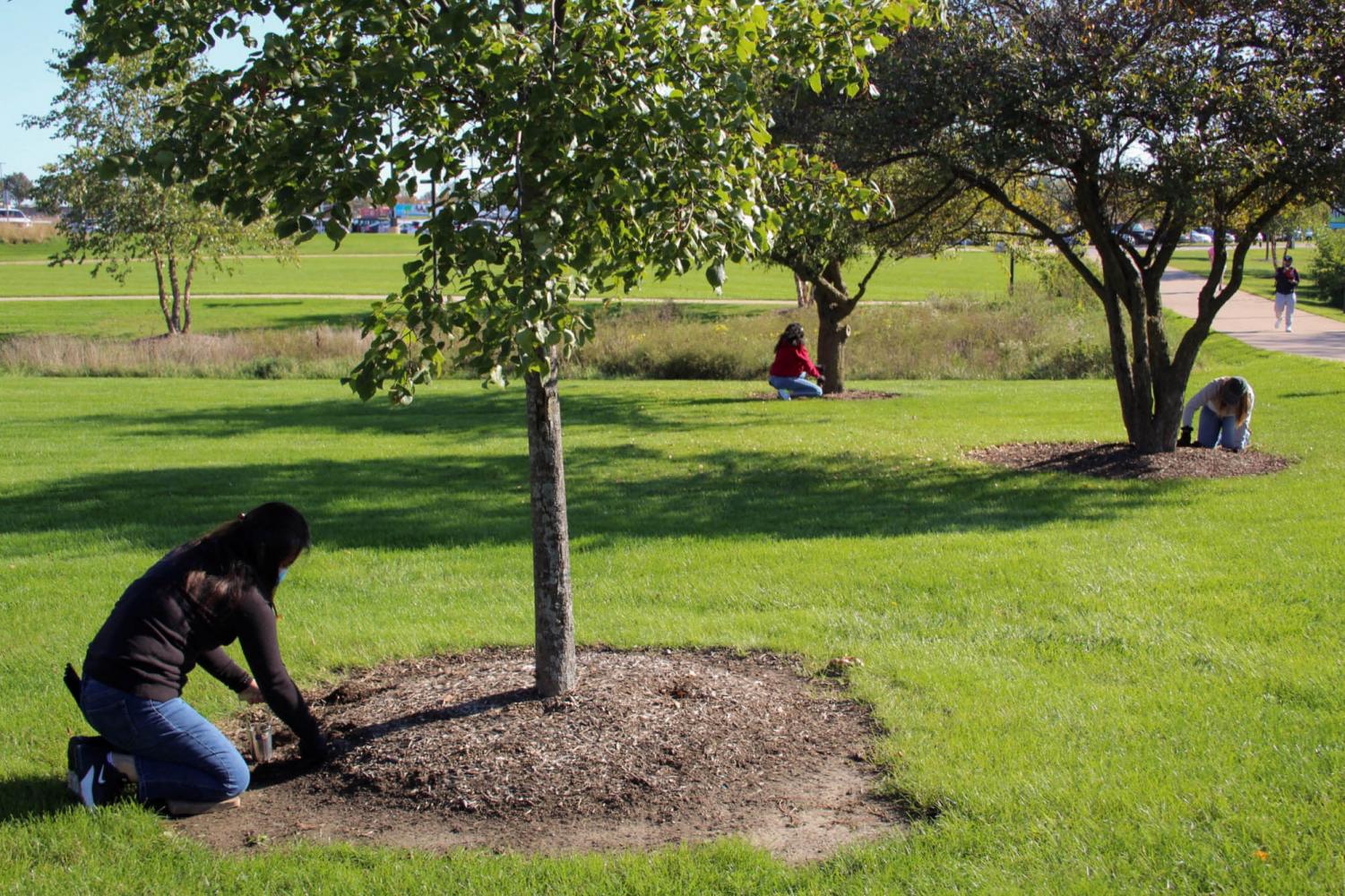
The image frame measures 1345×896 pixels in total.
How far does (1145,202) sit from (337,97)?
30.8 ft

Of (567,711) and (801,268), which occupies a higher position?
(801,268)

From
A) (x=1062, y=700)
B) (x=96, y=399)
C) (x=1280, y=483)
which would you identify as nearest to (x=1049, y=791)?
(x=1062, y=700)

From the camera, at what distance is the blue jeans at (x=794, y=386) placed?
18516mm

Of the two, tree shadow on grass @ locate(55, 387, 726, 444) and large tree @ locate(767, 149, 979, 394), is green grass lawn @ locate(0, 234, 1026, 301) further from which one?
tree shadow on grass @ locate(55, 387, 726, 444)

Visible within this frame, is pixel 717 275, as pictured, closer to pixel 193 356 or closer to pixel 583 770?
pixel 583 770

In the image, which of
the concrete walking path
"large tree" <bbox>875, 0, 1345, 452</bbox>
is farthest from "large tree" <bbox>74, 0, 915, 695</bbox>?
the concrete walking path

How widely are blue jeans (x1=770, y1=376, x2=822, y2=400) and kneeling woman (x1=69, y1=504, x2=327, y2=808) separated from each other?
14.3m

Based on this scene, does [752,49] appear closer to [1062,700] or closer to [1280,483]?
[1062,700]

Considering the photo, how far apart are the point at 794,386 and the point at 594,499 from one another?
28.0 ft

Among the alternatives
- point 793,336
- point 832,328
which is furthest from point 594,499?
point 832,328

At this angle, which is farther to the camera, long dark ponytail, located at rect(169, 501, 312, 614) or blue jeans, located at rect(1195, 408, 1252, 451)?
blue jeans, located at rect(1195, 408, 1252, 451)

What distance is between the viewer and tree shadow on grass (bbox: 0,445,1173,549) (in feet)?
30.3

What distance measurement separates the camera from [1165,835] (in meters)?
3.97

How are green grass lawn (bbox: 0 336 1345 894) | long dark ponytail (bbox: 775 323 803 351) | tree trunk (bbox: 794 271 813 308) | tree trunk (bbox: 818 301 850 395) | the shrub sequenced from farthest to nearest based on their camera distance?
the shrub
tree trunk (bbox: 794 271 813 308)
tree trunk (bbox: 818 301 850 395)
long dark ponytail (bbox: 775 323 803 351)
green grass lawn (bbox: 0 336 1345 894)
